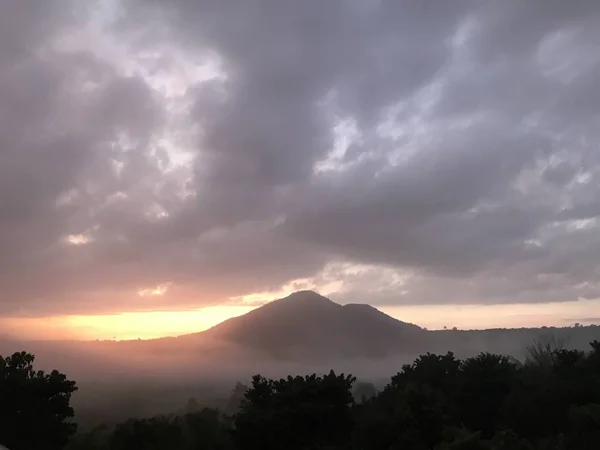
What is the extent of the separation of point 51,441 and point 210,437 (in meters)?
14.5

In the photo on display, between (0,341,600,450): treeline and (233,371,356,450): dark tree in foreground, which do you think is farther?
(233,371,356,450): dark tree in foreground

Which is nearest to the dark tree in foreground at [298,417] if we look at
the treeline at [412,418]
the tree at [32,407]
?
the treeline at [412,418]

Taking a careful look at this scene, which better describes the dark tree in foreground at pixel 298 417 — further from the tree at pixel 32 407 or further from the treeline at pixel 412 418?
the tree at pixel 32 407

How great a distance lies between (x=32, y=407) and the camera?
4144cm

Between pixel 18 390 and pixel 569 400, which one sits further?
pixel 569 400

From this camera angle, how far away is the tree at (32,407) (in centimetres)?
3966

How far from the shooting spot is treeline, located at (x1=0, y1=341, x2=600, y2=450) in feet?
116

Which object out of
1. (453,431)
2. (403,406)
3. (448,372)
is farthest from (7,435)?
(448,372)

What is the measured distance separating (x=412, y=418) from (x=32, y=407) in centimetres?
2725

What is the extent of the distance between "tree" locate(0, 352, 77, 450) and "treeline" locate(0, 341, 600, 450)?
49 cm

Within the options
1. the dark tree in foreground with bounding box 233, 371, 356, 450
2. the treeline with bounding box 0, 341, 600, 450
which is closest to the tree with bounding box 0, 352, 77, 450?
the treeline with bounding box 0, 341, 600, 450

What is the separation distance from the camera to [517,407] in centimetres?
4488

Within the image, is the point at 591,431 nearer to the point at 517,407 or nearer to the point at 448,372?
the point at 517,407

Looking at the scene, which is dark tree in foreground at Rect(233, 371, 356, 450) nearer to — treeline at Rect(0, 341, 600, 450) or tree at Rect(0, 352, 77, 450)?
Answer: treeline at Rect(0, 341, 600, 450)
